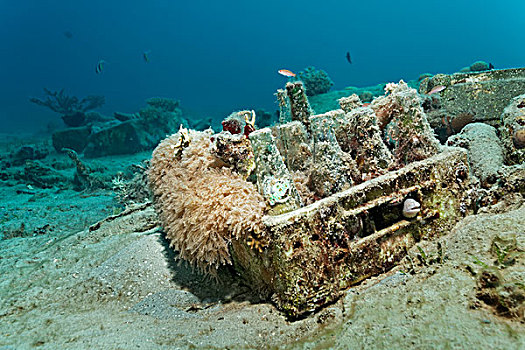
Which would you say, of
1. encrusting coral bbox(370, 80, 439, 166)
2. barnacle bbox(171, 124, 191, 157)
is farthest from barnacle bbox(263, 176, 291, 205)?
encrusting coral bbox(370, 80, 439, 166)

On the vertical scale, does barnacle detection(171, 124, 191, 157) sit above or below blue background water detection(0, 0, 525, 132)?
below

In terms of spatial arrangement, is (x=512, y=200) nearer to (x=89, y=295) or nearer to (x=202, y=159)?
(x=202, y=159)

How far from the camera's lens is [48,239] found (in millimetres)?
5277

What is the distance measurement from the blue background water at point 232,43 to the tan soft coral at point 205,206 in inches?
2756

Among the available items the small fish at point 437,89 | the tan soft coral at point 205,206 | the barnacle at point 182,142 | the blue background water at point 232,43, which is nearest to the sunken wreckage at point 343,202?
the tan soft coral at point 205,206

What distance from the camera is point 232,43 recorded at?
133 metres

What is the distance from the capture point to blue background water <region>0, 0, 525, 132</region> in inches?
3548

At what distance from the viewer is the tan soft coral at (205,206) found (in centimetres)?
246

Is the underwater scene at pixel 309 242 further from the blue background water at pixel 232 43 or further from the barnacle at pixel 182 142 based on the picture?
the blue background water at pixel 232 43

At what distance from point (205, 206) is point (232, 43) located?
144929mm

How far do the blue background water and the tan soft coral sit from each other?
70.0 m

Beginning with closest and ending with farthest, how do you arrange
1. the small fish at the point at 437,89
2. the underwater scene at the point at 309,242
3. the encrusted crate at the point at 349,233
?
the underwater scene at the point at 309,242 < the encrusted crate at the point at 349,233 < the small fish at the point at 437,89

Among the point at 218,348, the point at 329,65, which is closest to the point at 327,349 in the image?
the point at 218,348

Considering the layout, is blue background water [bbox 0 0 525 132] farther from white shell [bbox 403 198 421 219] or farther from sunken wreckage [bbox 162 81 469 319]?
white shell [bbox 403 198 421 219]
